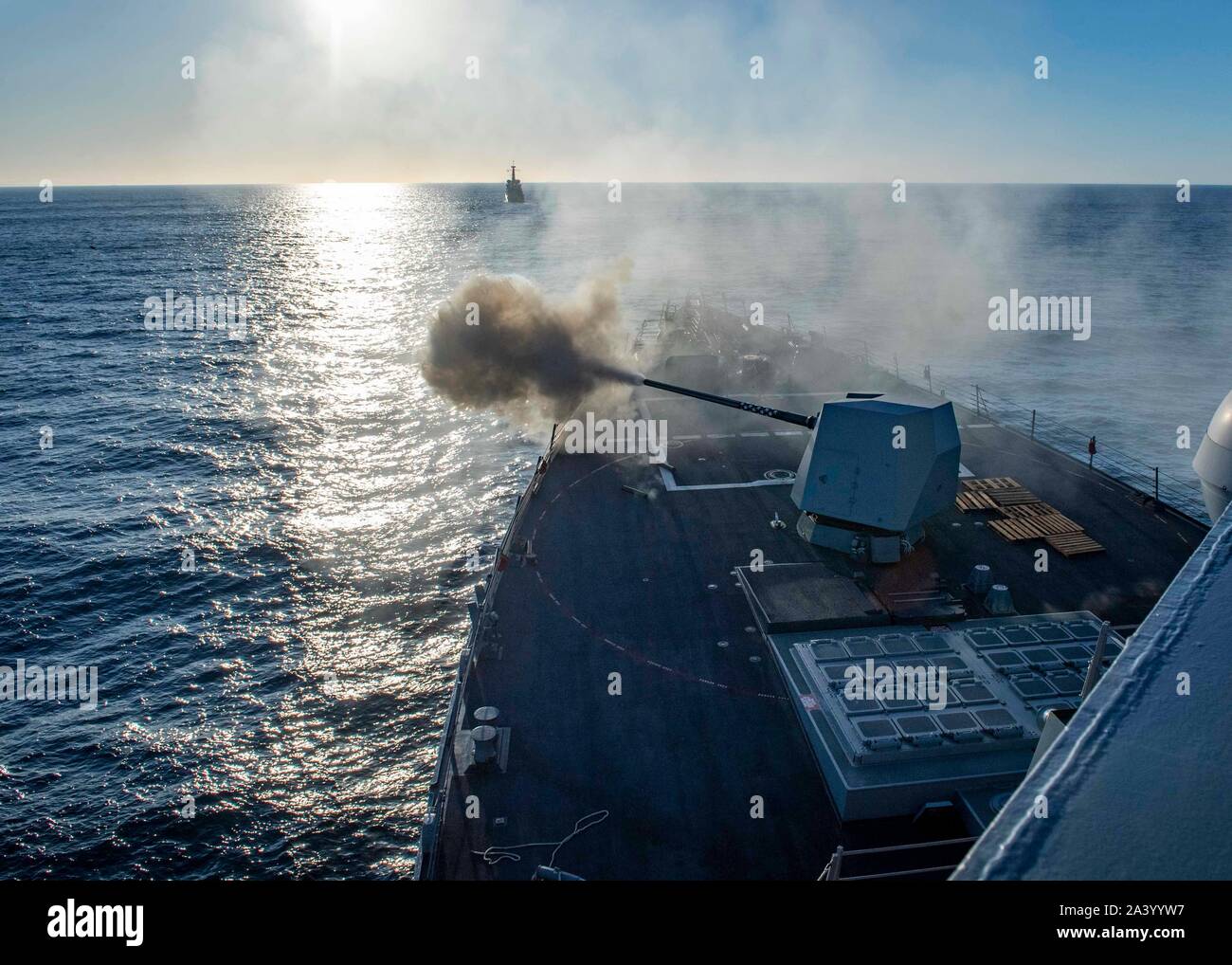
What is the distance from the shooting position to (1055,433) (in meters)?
49.1

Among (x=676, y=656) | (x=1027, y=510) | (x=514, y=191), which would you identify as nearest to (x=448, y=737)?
(x=676, y=656)

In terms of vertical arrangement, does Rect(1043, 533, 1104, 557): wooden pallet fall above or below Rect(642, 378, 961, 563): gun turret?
below

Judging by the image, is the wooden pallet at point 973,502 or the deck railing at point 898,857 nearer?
the deck railing at point 898,857

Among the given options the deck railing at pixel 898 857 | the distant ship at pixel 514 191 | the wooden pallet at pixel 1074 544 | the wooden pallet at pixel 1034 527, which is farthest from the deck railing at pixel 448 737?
the distant ship at pixel 514 191

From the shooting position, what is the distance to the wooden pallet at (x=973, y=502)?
23844 millimetres

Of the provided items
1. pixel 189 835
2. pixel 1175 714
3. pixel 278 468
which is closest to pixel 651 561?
pixel 189 835

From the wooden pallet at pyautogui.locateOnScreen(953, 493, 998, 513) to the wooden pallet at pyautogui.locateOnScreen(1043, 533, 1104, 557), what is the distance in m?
2.32

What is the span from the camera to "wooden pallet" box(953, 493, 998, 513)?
23844 mm

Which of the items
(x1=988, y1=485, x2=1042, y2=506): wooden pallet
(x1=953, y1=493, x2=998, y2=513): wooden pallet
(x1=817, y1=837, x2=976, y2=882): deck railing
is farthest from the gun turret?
(x1=817, y1=837, x2=976, y2=882): deck railing

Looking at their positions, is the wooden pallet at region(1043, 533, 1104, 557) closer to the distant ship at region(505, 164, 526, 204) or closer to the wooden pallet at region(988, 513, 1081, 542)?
the wooden pallet at region(988, 513, 1081, 542)

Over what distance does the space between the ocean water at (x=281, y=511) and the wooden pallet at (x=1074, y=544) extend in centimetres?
1898

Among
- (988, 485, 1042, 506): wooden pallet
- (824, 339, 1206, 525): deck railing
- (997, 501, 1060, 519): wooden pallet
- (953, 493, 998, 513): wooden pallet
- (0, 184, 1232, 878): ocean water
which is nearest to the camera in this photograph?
(0, 184, 1232, 878): ocean water

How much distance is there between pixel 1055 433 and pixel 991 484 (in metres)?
28.4

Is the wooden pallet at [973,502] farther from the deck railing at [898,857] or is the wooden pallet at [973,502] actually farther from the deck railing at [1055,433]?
the deck railing at [898,857]
